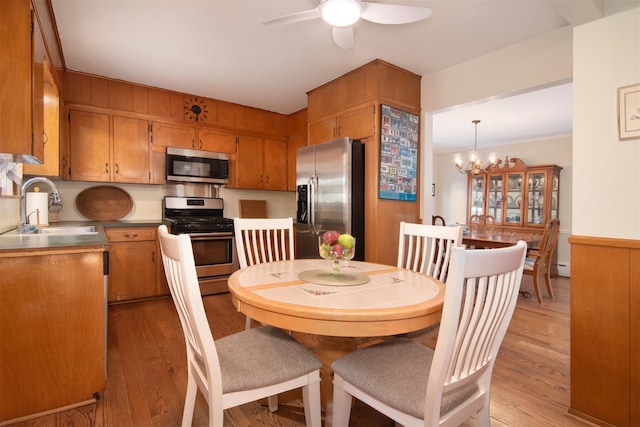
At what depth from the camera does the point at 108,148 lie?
353 centimetres

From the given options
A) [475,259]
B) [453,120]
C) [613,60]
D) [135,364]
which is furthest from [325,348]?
[453,120]

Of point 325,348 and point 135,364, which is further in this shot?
point 135,364

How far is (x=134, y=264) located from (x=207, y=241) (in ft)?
2.54

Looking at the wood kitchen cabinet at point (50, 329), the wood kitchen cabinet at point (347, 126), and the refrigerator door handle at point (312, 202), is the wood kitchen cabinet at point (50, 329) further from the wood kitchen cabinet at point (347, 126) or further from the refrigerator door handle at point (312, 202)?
the wood kitchen cabinet at point (347, 126)

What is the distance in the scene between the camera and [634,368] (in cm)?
148

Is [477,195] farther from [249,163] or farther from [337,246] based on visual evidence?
[337,246]

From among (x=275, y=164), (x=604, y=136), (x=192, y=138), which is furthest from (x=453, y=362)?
(x=275, y=164)

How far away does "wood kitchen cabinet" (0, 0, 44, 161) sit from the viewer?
1.47m

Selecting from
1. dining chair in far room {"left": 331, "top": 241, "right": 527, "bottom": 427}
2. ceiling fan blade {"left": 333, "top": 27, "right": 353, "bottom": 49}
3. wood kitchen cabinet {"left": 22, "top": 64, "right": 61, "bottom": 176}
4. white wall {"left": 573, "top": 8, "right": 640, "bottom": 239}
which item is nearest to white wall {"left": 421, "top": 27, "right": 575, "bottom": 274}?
white wall {"left": 573, "top": 8, "right": 640, "bottom": 239}

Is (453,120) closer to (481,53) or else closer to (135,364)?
(481,53)

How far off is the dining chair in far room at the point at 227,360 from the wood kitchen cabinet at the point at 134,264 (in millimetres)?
2542

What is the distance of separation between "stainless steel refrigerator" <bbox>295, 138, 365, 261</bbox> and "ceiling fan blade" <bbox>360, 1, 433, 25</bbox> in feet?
4.00

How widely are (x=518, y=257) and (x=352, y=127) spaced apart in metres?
2.49

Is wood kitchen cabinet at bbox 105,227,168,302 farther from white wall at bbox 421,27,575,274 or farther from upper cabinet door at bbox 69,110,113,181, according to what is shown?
white wall at bbox 421,27,575,274
